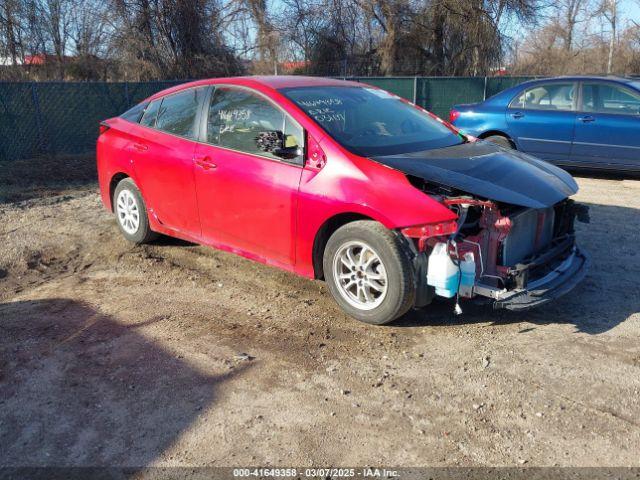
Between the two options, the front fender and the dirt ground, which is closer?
the dirt ground

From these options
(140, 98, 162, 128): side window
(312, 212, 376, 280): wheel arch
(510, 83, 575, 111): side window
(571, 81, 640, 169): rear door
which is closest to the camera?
(312, 212, 376, 280): wheel arch

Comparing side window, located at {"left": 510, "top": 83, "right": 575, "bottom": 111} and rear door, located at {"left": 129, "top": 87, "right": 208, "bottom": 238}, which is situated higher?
side window, located at {"left": 510, "top": 83, "right": 575, "bottom": 111}

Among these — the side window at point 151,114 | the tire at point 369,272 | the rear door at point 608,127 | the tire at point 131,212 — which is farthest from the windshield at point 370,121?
the rear door at point 608,127

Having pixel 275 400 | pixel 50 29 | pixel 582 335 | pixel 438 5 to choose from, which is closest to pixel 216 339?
pixel 275 400

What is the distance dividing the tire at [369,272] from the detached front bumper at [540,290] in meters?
0.52

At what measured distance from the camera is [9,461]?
2.87 meters

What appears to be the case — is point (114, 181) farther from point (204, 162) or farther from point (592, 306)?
point (592, 306)

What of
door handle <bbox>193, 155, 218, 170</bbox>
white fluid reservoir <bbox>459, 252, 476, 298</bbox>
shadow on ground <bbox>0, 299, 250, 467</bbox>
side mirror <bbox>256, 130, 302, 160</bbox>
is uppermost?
side mirror <bbox>256, 130, 302, 160</bbox>

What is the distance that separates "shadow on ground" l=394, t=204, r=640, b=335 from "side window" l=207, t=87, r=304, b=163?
5.21ft

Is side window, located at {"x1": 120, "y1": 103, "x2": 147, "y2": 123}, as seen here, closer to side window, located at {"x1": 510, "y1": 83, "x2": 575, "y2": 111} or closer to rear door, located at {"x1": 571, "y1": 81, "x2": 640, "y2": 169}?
side window, located at {"x1": 510, "y1": 83, "x2": 575, "y2": 111}

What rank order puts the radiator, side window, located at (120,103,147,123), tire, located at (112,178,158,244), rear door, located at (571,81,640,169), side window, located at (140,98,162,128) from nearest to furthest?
the radiator
side window, located at (140,98,162,128)
tire, located at (112,178,158,244)
side window, located at (120,103,147,123)
rear door, located at (571,81,640,169)

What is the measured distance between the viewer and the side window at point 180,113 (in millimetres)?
5223

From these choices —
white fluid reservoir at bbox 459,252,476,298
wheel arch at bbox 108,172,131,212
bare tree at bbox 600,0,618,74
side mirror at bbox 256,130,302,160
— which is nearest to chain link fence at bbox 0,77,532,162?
wheel arch at bbox 108,172,131,212

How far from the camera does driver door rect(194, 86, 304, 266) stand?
442 centimetres
